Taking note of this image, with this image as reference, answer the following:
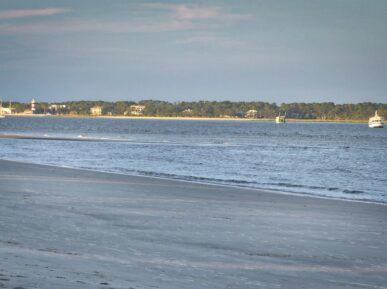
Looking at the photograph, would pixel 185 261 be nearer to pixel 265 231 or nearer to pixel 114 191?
pixel 265 231

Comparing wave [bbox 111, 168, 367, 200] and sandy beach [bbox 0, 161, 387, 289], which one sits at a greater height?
sandy beach [bbox 0, 161, 387, 289]

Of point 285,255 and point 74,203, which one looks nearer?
point 285,255

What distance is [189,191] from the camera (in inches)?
1001

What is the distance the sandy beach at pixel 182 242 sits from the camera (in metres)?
9.25

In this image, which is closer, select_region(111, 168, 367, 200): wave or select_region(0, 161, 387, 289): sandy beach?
select_region(0, 161, 387, 289): sandy beach

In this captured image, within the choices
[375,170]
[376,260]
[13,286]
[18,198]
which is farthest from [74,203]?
[375,170]

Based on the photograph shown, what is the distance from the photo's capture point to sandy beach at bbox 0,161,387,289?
30.3ft

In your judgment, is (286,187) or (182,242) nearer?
(182,242)

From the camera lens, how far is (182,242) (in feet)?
40.9

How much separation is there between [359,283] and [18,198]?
11.7 meters

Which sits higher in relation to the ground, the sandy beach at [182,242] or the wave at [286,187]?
the sandy beach at [182,242]

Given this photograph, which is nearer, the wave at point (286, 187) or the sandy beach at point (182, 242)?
the sandy beach at point (182, 242)

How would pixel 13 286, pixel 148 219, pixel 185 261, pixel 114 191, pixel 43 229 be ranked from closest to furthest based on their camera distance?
pixel 13 286, pixel 185 261, pixel 43 229, pixel 148 219, pixel 114 191

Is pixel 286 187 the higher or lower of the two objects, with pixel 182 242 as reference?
lower
